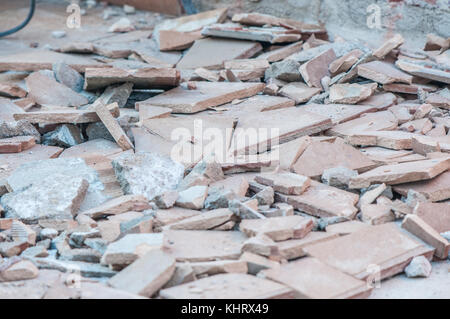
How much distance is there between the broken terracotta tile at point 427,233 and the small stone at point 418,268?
0.44 ft

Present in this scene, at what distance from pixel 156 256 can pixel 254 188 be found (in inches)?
36.8

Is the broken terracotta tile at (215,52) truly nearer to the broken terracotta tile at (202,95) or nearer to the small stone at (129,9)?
the broken terracotta tile at (202,95)

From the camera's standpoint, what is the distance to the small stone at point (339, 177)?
3272mm

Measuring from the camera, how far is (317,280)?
7.73ft

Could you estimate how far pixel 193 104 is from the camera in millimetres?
4250

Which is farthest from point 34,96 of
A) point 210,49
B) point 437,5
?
point 437,5

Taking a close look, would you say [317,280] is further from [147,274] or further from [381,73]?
[381,73]

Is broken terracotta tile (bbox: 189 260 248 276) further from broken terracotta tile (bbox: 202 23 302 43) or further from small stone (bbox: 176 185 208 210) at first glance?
broken terracotta tile (bbox: 202 23 302 43)

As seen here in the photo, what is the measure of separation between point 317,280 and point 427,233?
0.67 meters

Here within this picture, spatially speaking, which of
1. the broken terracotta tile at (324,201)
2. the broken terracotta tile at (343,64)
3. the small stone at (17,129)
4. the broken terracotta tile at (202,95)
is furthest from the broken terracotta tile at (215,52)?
the broken terracotta tile at (324,201)

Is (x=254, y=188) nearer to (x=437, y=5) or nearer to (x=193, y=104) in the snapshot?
(x=193, y=104)

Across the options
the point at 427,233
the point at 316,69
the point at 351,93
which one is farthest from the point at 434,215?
the point at 316,69

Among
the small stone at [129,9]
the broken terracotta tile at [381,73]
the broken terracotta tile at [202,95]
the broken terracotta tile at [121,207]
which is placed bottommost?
the broken terracotta tile at [121,207]

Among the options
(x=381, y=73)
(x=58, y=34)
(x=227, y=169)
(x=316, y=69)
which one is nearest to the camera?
(x=227, y=169)
